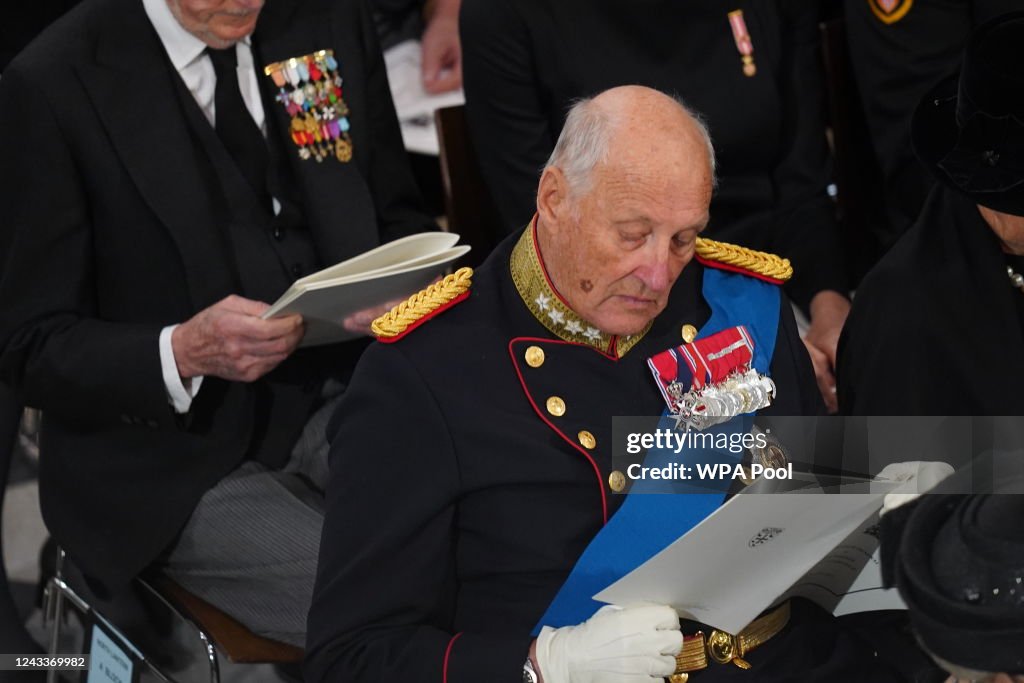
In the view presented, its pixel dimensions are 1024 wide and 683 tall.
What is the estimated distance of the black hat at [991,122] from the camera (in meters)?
2.04

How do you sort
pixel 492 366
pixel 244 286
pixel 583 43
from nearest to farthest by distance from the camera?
pixel 492 366
pixel 244 286
pixel 583 43

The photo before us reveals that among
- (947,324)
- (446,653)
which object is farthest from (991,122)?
(446,653)

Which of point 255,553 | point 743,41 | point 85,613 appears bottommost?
point 85,613

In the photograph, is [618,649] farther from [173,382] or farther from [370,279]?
[173,382]

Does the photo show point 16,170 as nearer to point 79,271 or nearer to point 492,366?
point 79,271

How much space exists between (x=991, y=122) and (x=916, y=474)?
0.56 metres

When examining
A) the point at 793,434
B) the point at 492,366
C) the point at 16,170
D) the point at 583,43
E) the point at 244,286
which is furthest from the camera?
the point at 583,43

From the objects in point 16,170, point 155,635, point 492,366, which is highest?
point 16,170

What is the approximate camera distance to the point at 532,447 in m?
1.94

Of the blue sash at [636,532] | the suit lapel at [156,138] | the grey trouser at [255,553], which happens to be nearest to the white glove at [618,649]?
the blue sash at [636,532]

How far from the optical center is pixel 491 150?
2848 mm

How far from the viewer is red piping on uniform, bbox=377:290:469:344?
6.36 feet

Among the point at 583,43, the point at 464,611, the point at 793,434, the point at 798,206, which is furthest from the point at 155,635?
the point at 798,206

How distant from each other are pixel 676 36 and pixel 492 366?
3.95 ft
